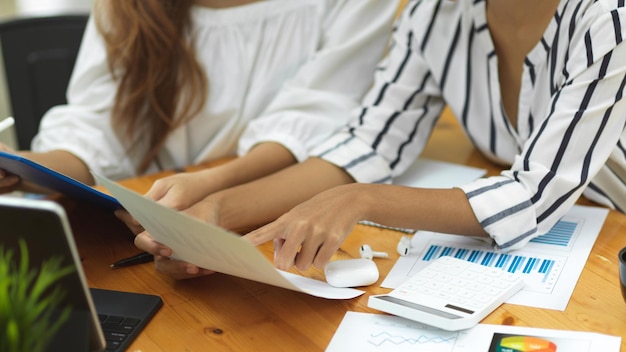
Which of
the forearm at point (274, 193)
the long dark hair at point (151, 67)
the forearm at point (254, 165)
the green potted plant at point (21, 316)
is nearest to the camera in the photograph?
the green potted plant at point (21, 316)

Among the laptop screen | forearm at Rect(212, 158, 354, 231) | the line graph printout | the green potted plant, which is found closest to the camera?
the green potted plant

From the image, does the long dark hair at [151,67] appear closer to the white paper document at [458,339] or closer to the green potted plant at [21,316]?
the white paper document at [458,339]

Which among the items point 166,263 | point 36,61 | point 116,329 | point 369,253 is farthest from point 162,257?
point 36,61

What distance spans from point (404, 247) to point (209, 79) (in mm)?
593

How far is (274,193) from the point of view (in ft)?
3.67

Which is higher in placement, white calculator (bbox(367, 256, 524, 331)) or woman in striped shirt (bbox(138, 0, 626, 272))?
woman in striped shirt (bbox(138, 0, 626, 272))

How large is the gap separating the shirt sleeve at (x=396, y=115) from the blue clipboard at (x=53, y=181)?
36 centimetres

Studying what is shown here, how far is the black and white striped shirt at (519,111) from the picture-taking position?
0.96 meters

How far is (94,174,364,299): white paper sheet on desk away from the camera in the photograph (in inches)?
28.3

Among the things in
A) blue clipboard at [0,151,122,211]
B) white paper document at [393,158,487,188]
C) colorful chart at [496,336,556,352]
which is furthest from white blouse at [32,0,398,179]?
colorful chart at [496,336,556,352]

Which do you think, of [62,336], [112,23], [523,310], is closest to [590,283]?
[523,310]

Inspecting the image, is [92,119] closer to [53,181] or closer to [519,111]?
[53,181]

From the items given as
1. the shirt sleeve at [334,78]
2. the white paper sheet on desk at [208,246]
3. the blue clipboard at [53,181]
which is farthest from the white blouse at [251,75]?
the white paper sheet on desk at [208,246]

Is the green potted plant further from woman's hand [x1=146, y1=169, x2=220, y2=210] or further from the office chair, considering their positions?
the office chair
